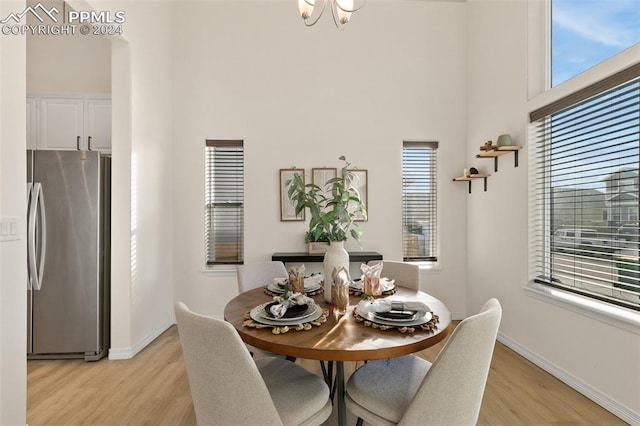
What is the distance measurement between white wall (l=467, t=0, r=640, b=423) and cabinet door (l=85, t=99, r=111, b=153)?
3986 millimetres

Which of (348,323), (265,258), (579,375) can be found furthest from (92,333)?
(579,375)

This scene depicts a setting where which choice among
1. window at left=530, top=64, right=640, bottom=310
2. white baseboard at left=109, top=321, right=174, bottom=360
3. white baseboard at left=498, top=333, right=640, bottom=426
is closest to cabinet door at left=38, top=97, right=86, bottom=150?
white baseboard at left=109, top=321, right=174, bottom=360

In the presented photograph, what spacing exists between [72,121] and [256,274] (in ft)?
8.63

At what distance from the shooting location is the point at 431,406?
1128 mm

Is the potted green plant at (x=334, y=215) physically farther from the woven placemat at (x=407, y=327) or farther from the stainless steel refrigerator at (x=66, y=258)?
the stainless steel refrigerator at (x=66, y=258)

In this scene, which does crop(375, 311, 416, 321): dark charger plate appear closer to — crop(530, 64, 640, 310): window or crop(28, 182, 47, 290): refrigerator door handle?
crop(530, 64, 640, 310): window

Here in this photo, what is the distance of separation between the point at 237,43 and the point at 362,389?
378cm

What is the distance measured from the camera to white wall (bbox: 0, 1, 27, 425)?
5.26 ft

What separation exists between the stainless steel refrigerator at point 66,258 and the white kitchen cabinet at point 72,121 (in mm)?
701

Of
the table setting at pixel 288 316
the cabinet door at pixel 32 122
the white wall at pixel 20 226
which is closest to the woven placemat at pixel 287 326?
the table setting at pixel 288 316

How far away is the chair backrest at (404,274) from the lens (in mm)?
2307

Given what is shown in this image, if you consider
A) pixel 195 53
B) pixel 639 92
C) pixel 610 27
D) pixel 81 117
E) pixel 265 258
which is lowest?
pixel 265 258

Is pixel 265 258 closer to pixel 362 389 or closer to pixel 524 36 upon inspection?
pixel 362 389

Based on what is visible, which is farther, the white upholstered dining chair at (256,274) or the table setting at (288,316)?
the white upholstered dining chair at (256,274)
